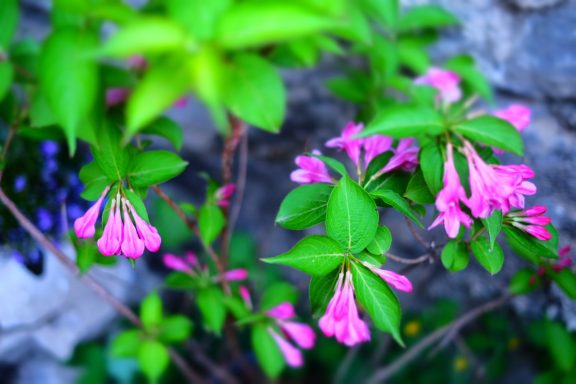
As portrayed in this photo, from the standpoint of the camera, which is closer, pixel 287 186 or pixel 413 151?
pixel 413 151

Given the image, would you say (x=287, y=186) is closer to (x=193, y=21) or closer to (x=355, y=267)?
(x=355, y=267)

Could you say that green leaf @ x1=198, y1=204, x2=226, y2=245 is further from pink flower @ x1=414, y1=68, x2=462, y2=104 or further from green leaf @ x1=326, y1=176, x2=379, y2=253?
pink flower @ x1=414, y1=68, x2=462, y2=104

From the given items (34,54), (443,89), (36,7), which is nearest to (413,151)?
(443,89)

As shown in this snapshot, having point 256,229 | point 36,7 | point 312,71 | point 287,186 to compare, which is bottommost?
point 256,229

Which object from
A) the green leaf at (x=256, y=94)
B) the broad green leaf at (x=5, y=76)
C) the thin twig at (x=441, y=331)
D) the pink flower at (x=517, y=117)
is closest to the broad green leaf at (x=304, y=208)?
the green leaf at (x=256, y=94)

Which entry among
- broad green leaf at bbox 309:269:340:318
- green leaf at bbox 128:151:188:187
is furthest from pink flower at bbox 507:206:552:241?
green leaf at bbox 128:151:188:187

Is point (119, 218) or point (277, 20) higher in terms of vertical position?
point (277, 20)

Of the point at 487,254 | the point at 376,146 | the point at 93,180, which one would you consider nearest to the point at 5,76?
the point at 93,180
